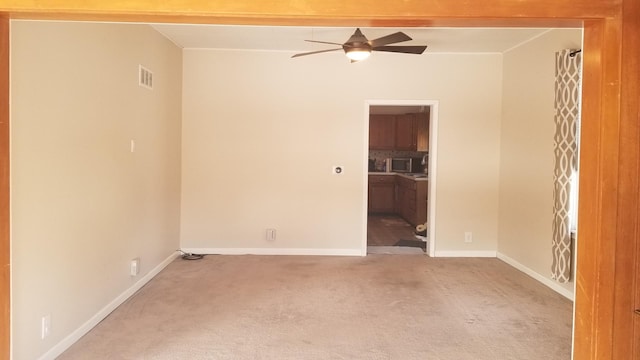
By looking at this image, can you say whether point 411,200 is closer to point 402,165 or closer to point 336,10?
point 402,165

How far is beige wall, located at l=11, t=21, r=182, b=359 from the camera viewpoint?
2.19 metres

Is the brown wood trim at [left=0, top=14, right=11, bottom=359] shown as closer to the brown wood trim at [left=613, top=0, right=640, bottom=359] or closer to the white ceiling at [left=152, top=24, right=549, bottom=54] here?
the brown wood trim at [left=613, top=0, right=640, bottom=359]

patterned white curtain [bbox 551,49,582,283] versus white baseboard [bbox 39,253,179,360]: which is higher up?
patterned white curtain [bbox 551,49,582,283]

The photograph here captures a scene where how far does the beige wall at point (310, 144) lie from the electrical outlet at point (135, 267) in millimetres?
1369

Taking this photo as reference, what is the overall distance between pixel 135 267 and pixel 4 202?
2.09 meters

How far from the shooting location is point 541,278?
4070 mm

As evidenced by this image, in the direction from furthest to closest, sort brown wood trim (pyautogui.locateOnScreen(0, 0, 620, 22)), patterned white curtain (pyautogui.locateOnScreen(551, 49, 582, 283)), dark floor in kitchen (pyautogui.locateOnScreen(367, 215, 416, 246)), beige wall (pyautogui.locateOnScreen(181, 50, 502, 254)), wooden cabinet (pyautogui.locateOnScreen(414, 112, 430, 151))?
wooden cabinet (pyautogui.locateOnScreen(414, 112, 430, 151)) → dark floor in kitchen (pyautogui.locateOnScreen(367, 215, 416, 246)) → beige wall (pyautogui.locateOnScreen(181, 50, 502, 254)) → patterned white curtain (pyautogui.locateOnScreen(551, 49, 582, 283)) → brown wood trim (pyautogui.locateOnScreen(0, 0, 620, 22))

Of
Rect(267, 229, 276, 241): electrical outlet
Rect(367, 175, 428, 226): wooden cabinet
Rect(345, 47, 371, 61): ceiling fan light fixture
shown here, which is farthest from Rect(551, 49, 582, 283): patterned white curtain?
Rect(367, 175, 428, 226): wooden cabinet

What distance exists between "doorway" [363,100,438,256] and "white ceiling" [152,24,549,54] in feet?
8.01

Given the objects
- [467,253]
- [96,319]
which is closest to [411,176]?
[467,253]

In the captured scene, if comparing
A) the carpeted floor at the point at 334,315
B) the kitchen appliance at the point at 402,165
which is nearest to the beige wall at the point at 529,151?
the carpeted floor at the point at 334,315

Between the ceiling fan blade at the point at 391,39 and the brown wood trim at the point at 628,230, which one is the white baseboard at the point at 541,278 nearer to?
the brown wood trim at the point at 628,230

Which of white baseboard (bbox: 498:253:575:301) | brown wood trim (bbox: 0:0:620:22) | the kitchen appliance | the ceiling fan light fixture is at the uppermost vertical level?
the ceiling fan light fixture

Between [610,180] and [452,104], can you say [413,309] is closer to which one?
[610,180]
